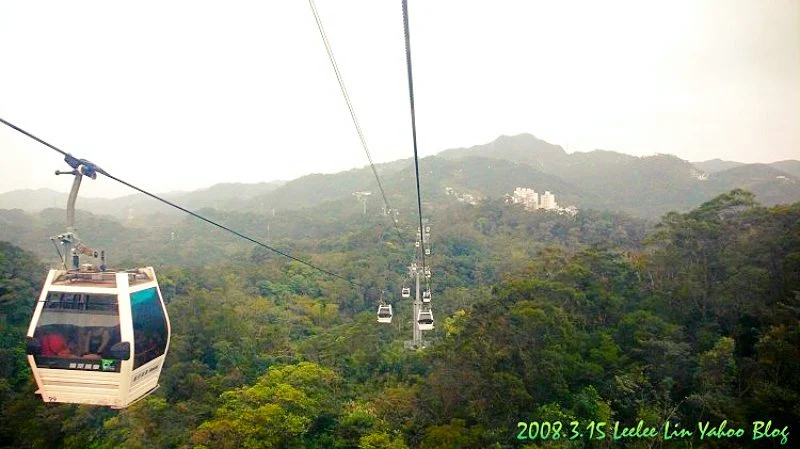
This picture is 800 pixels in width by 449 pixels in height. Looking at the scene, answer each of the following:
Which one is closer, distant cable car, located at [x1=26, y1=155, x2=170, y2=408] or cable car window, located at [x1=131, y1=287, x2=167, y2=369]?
distant cable car, located at [x1=26, y1=155, x2=170, y2=408]

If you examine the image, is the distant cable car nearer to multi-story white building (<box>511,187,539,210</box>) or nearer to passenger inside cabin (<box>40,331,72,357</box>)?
passenger inside cabin (<box>40,331,72,357</box>)

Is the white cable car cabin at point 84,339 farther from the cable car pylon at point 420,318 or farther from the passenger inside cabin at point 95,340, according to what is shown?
the cable car pylon at point 420,318

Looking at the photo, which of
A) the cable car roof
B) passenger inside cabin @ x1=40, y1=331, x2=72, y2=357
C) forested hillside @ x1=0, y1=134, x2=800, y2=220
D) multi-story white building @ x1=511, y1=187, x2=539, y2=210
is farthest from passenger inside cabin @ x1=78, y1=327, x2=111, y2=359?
multi-story white building @ x1=511, y1=187, x2=539, y2=210

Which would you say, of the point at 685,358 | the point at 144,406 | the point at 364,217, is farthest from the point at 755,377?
the point at 364,217

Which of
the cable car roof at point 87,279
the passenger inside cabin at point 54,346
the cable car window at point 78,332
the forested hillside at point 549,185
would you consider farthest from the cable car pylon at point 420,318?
the forested hillside at point 549,185

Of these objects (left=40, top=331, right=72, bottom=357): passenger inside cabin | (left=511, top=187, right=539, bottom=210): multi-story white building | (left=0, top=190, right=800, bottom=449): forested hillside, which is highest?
(left=40, top=331, right=72, bottom=357): passenger inside cabin

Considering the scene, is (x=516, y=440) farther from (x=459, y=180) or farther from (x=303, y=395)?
(x=459, y=180)
